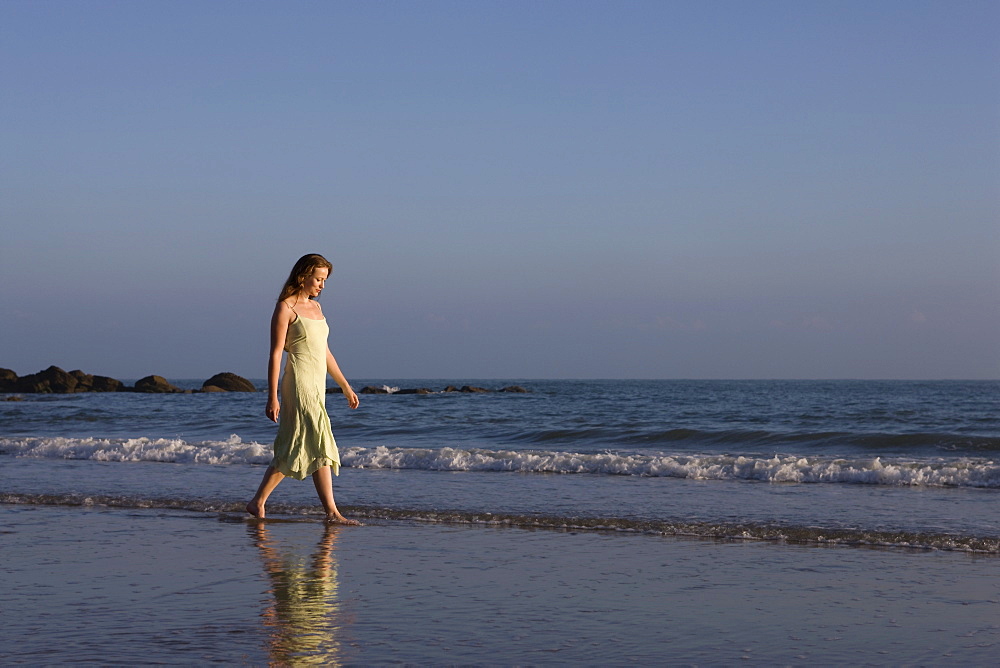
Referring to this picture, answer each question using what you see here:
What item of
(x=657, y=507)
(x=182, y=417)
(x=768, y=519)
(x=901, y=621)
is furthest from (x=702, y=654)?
(x=182, y=417)

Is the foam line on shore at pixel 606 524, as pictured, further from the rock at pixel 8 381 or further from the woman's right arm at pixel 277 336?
the rock at pixel 8 381

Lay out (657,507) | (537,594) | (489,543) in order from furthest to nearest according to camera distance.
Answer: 1. (657,507)
2. (489,543)
3. (537,594)

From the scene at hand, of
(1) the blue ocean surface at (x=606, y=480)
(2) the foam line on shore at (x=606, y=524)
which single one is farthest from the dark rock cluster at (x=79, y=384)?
(2) the foam line on shore at (x=606, y=524)

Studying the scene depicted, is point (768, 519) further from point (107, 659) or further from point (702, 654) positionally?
point (107, 659)

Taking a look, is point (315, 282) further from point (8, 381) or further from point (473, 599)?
point (8, 381)

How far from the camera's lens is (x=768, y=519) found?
7.59 metres

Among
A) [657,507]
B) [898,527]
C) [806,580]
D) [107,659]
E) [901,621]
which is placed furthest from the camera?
[657,507]

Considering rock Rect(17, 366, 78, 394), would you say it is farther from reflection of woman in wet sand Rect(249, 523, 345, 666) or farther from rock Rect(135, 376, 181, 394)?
reflection of woman in wet sand Rect(249, 523, 345, 666)

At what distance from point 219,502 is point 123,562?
9.96ft

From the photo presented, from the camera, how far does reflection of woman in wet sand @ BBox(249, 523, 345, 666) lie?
11.9ft

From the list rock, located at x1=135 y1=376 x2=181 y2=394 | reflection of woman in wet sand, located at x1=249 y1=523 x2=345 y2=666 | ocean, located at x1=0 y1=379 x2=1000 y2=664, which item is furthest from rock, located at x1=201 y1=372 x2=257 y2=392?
reflection of woman in wet sand, located at x1=249 y1=523 x2=345 y2=666

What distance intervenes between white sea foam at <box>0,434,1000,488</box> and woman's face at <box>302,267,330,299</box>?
18.2ft

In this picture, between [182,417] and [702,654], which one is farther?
[182,417]

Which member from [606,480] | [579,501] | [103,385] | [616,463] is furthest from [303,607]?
[103,385]
